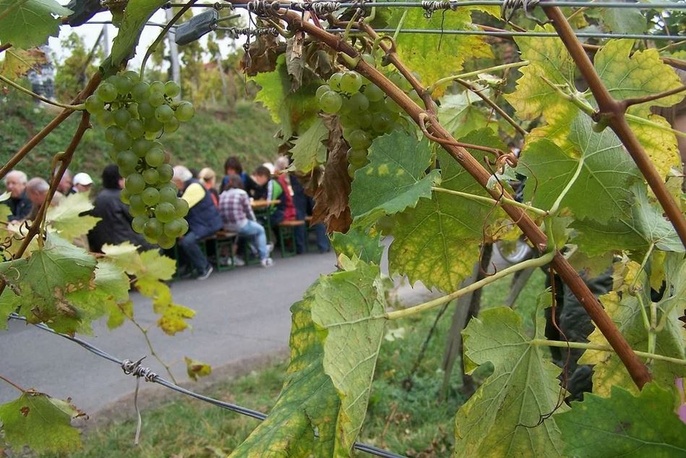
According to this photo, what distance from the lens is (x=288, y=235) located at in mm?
9523

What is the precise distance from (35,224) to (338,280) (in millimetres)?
624

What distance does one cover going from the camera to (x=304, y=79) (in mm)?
999

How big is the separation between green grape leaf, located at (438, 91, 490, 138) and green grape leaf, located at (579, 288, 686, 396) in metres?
0.53

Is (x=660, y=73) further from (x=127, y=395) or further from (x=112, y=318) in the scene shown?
(x=127, y=395)

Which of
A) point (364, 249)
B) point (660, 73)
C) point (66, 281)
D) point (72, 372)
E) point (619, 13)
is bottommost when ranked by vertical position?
point (72, 372)

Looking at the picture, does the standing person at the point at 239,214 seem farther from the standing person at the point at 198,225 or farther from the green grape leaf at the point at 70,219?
the green grape leaf at the point at 70,219

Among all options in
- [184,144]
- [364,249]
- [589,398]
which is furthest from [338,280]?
[184,144]

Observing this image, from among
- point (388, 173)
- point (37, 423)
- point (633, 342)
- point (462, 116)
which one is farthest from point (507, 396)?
point (37, 423)

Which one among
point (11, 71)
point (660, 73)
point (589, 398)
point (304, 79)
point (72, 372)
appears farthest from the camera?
point (72, 372)

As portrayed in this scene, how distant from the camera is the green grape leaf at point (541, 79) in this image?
829mm

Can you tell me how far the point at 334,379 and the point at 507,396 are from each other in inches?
9.6

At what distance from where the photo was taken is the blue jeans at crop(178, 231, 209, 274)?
7.71 m

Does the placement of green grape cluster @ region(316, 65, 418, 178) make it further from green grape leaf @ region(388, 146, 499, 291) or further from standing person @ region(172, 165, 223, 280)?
standing person @ region(172, 165, 223, 280)

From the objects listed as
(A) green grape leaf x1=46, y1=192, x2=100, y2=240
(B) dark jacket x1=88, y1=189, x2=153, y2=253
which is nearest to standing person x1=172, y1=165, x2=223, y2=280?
(B) dark jacket x1=88, y1=189, x2=153, y2=253
